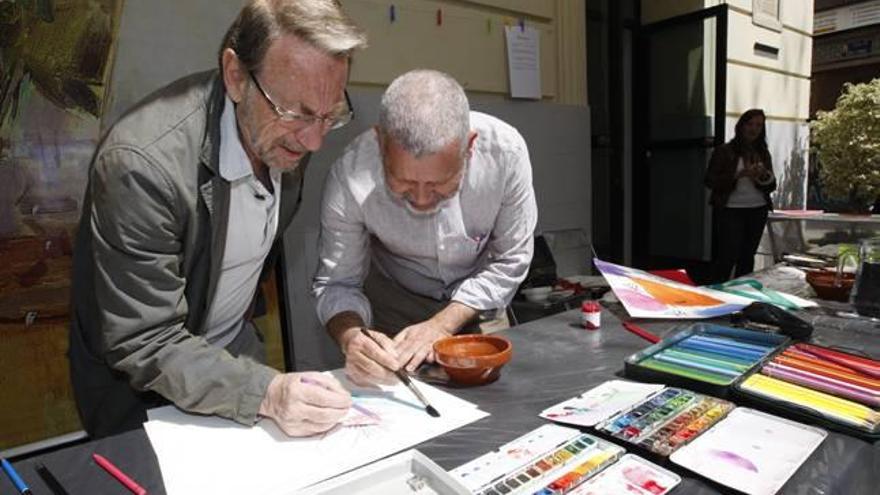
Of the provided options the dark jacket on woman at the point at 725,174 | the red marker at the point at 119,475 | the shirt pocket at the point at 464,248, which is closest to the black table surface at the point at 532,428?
the red marker at the point at 119,475

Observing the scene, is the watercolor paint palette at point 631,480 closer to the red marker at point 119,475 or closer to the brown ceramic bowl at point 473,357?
the brown ceramic bowl at point 473,357

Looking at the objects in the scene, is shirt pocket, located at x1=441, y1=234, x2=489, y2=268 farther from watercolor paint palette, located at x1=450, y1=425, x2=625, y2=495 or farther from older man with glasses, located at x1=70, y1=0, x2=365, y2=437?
watercolor paint palette, located at x1=450, y1=425, x2=625, y2=495

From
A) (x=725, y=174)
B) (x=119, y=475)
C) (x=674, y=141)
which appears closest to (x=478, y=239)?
(x=119, y=475)

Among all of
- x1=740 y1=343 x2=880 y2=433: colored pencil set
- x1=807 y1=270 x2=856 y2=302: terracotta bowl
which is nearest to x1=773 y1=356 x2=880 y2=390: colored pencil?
x1=740 y1=343 x2=880 y2=433: colored pencil set

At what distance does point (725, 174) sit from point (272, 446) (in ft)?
13.8

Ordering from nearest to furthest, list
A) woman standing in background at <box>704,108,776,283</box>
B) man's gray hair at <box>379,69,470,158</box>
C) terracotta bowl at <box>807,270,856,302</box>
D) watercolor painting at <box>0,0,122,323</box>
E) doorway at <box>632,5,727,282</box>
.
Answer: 1. man's gray hair at <box>379,69,470,158</box>
2. terracotta bowl at <box>807,270,856,302</box>
3. watercolor painting at <box>0,0,122,323</box>
4. woman standing in background at <box>704,108,776,283</box>
5. doorway at <box>632,5,727,282</box>

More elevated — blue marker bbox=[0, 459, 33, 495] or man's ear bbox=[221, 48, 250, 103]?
man's ear bbox=[221, 48, 250, 103]

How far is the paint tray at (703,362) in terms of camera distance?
91cm

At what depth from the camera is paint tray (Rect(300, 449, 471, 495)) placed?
0.66 meters

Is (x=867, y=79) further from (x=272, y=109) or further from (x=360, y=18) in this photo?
(x=272, y=109)

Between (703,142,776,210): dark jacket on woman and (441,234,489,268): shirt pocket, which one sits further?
(703,142,776,210): dark jacket on woman

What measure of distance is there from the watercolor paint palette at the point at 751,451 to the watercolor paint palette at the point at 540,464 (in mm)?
102

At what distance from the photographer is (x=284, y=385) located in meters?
0.88

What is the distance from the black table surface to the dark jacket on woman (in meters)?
3.20
